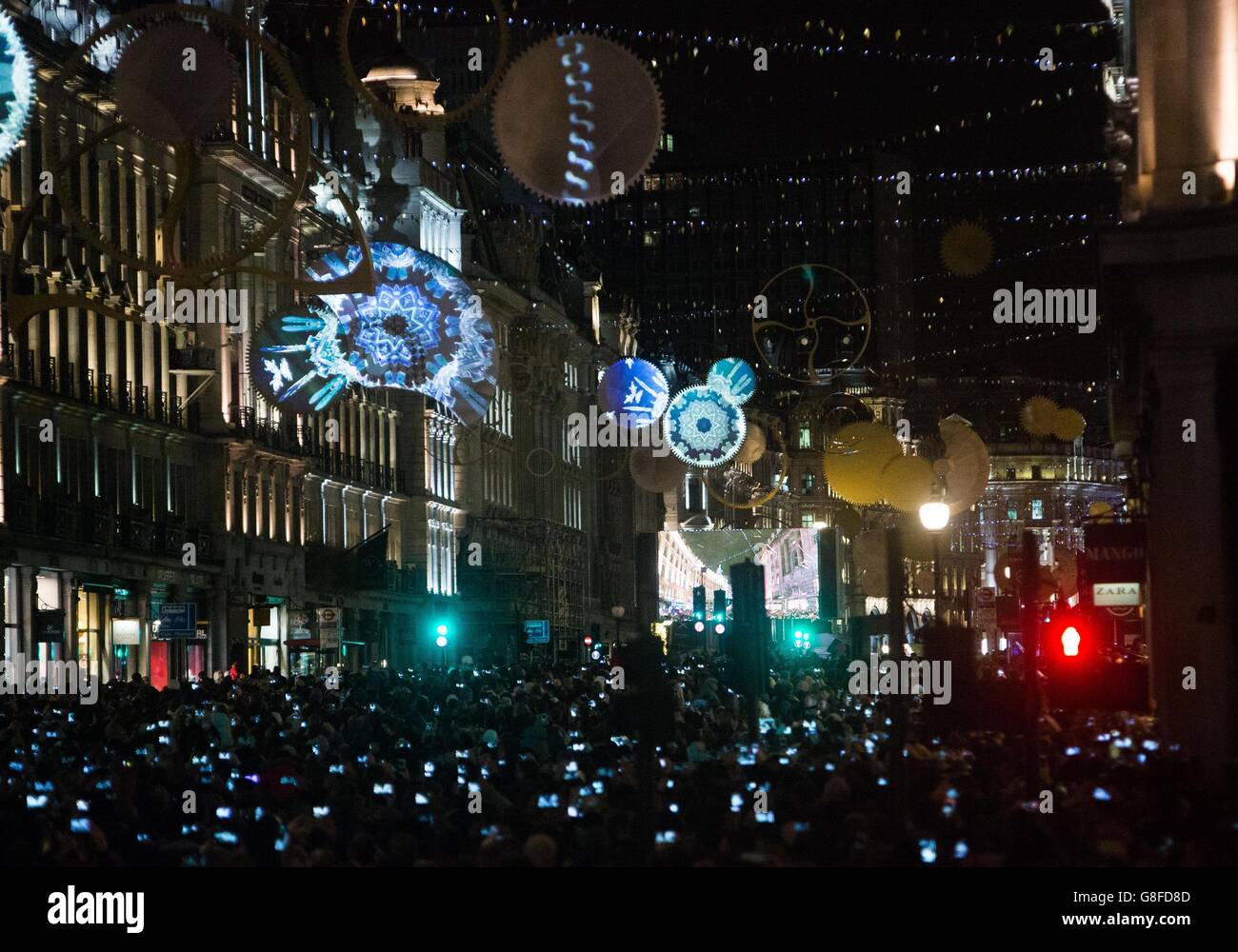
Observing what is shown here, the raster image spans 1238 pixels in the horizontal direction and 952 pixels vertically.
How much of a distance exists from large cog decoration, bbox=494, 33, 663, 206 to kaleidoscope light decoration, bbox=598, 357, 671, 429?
21.8m

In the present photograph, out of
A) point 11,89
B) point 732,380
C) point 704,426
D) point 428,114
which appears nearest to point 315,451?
point 732,380

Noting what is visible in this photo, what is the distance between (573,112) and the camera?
18.8 metres

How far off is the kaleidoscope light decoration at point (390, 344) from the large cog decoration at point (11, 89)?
→ 47.7 feet

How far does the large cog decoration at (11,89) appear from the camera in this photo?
1975 centimetres

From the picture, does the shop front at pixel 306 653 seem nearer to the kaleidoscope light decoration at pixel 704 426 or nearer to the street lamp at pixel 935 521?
the kaleidoscope light decoration at pixel 704 426

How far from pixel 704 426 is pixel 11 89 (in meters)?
22.8

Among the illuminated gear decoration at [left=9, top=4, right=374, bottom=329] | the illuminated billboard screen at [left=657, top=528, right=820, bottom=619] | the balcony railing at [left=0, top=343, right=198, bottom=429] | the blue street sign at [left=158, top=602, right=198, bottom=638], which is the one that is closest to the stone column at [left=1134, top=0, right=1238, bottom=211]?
the illuminated gear decoration at [left=9, top=4, right=374, bottom=329]

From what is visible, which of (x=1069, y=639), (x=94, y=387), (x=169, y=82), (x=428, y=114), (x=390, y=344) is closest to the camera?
(x=428, y=114)

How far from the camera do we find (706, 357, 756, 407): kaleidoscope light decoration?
4188 centimetres

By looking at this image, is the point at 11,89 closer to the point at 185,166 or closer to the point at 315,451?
the point at 185,166

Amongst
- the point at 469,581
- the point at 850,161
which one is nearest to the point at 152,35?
the point at 469,581

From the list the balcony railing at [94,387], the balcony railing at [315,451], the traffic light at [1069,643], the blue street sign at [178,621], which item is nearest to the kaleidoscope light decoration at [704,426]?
the blue street sign at [178,621]

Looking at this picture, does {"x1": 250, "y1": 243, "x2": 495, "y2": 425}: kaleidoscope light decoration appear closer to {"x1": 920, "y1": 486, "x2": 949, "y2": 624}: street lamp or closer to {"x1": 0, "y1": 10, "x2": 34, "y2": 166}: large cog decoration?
{"x1": 920, "y1": 486, "x2": 949, "y2": 624}: street lamp

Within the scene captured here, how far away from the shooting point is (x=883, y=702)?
33438 mm
